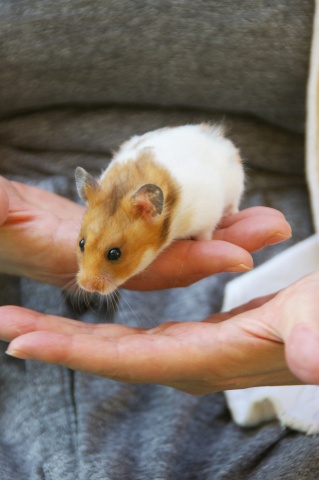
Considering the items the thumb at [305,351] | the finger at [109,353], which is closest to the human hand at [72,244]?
the finger at [109,353]

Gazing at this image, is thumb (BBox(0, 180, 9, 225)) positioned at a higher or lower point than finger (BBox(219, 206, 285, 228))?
higher

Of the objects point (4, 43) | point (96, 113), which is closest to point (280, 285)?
point (96, 113)

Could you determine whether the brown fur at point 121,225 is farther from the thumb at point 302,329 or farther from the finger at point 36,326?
the thumb at point 302,329

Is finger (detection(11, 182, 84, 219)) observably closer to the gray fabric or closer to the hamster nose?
the gray fabric

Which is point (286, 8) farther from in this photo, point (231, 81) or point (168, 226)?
point (168, 226)

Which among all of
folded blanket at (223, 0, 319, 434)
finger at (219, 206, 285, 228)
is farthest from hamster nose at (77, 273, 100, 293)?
folded blanket at (223, 0, 319, 434)

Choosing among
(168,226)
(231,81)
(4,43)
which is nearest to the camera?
(168,226)
